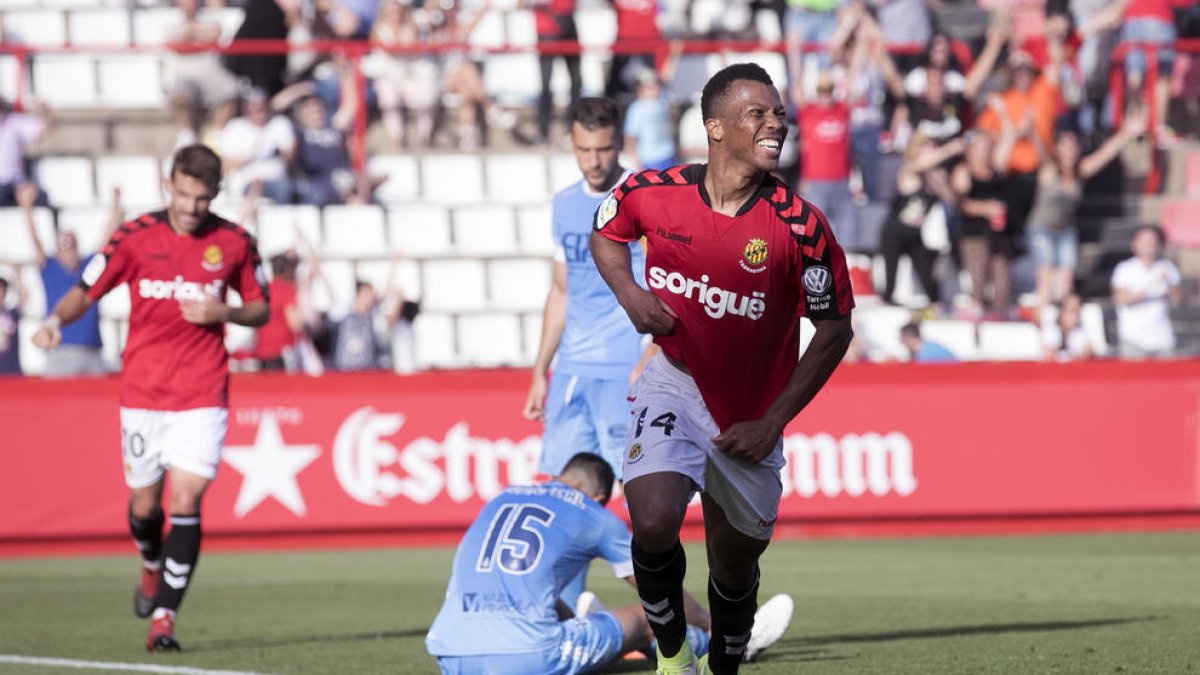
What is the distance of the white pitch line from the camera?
854cm

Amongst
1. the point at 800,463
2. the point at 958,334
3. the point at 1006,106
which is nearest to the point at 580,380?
the point at 800,463

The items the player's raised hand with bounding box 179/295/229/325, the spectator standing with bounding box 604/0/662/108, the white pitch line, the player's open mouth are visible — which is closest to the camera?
the player's open mouth

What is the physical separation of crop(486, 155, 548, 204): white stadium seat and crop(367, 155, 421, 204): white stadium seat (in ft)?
2.86

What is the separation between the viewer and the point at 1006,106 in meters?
21.1

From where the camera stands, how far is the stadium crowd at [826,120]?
1992 centimetres

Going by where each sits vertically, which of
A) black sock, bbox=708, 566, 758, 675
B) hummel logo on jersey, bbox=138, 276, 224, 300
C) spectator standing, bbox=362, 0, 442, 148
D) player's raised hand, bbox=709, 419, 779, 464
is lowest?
black sock, bbox=708, 566, 758, 675

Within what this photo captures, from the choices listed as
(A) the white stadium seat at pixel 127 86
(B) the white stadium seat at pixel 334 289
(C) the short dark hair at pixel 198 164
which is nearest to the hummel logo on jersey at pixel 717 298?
(C) the short dark hair at pixel 198 164

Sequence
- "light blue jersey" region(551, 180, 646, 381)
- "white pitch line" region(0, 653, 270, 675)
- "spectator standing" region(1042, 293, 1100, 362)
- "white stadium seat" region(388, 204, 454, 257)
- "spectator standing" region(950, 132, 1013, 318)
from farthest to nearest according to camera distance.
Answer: "white stadium seat" region(388, 204, 454, 257) < "spectator standing" region(950, 132, 1013, 318) < "spectator standing" region(1042, 293, 1100, 362) < "light blue jersey" region(551, 180, 646, 381) < "white pitch line" region(0, 653, 270, 675)

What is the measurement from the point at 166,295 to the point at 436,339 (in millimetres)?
10725

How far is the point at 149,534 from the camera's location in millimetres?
10219

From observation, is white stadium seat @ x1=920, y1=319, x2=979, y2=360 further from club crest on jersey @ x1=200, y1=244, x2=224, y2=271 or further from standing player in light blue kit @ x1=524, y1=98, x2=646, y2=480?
club crest on jersey @ x1=200, y1=244, x2=224, y2=271

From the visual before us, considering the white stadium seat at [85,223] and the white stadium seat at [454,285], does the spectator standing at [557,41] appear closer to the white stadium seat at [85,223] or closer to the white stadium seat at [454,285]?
the white stadium seat at [454,285]

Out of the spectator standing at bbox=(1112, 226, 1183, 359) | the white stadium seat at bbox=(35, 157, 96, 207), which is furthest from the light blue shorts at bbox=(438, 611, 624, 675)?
the white stadium seat at bbox=(35, 157, 96, 207)

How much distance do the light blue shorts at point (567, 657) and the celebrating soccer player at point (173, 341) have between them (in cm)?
272
